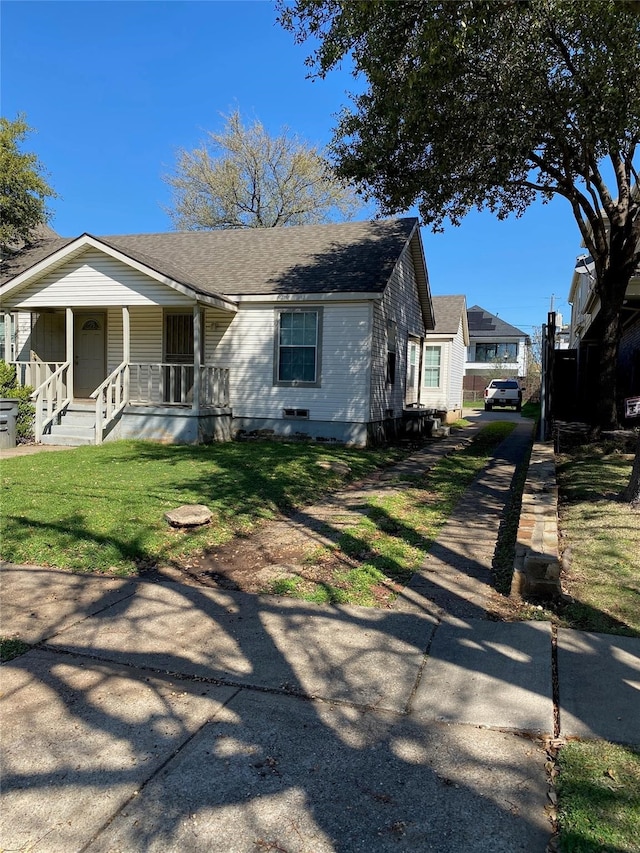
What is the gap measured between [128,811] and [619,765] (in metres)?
2.04

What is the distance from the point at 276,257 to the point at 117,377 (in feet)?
17.3

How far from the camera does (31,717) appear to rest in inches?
119

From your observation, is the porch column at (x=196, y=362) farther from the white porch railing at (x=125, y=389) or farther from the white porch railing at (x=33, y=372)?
the white porch railing at (x=33, y=372)

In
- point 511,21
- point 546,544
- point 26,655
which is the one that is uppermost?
point 511,21

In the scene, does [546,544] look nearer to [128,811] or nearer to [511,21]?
[128,811]

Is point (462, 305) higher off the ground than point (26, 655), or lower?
higher

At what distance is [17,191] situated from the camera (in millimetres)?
18156

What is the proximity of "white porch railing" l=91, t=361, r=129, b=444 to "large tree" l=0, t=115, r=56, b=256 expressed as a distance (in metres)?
7.95

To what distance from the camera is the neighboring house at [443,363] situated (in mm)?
23594

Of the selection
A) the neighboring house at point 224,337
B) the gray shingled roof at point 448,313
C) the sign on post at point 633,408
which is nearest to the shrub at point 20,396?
the neighboring house at point 224,337

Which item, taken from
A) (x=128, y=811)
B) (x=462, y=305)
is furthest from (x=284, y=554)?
(x=462, y=305)

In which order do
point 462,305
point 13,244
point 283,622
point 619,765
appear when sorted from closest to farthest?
point 619,765 < point 283,622 < point 13,244 < point 462,305

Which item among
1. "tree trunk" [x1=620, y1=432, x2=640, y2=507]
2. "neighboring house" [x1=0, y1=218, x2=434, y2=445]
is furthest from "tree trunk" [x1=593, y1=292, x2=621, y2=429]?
"tree trunk" [x1=620, y1=432, x2=640, y2=507]

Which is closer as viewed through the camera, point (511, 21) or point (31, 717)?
point (31, 717)
